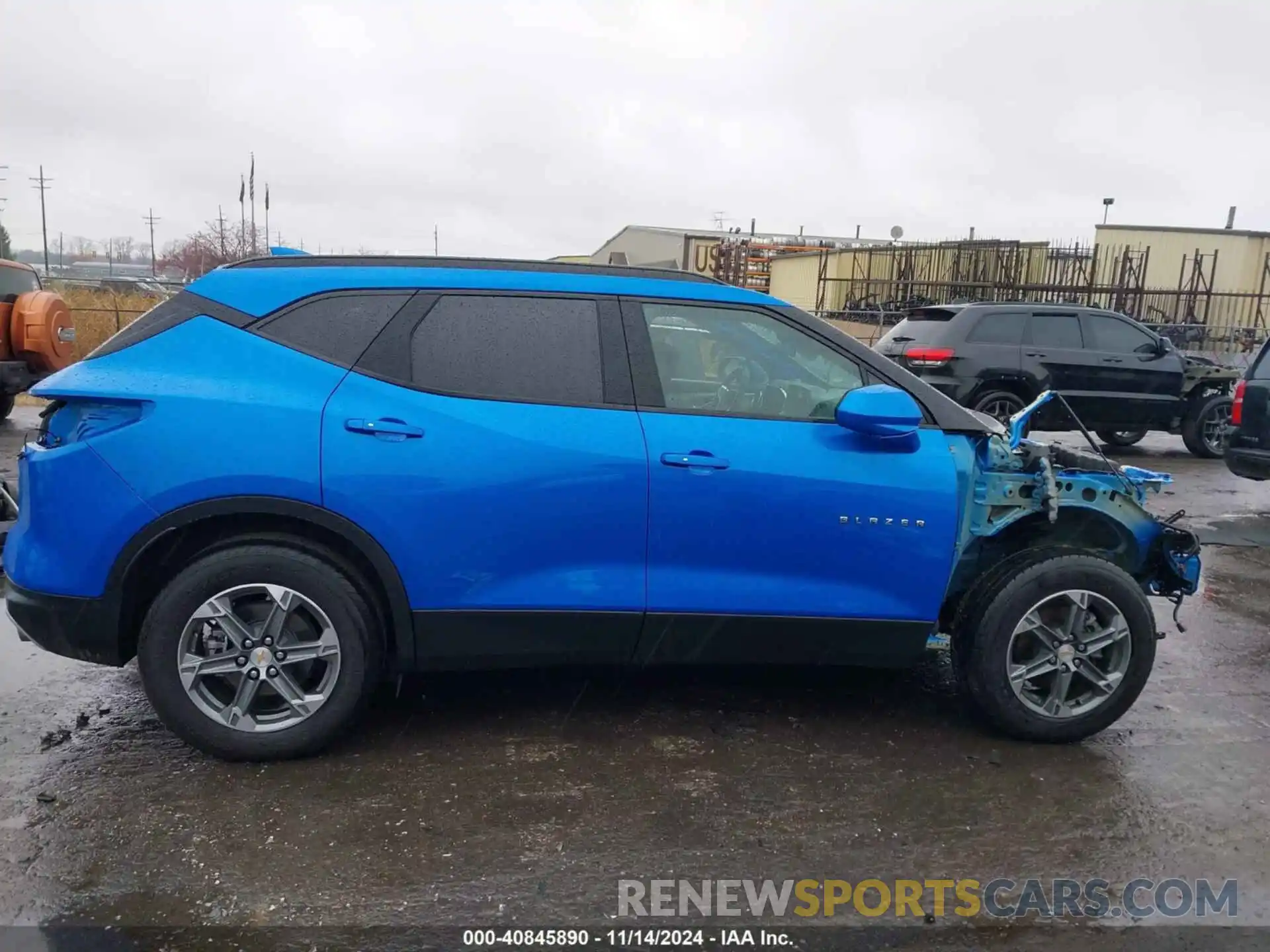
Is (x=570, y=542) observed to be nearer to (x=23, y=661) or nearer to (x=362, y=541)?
(x=362, y=541)

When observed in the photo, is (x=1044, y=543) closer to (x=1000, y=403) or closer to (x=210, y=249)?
(x=1000, y=403)

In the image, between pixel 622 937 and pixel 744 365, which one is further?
pixel 744 365

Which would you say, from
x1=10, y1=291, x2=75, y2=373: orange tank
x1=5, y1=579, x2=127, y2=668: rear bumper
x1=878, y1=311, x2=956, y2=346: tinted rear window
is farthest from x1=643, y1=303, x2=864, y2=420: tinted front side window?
x1=10, y1=291, x2=75, y2=373: orange tank

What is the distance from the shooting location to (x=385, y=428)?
Result: 3305 mm

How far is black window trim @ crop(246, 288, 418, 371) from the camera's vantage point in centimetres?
339

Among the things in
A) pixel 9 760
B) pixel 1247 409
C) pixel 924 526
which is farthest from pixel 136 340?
pixel 1247 409

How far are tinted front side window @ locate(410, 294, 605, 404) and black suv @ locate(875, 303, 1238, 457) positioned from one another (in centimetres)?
759

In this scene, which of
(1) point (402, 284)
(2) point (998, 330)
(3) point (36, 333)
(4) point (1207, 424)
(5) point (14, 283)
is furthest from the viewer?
(4) point (1207, 424)

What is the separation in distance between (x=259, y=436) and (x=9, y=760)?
4.91ft

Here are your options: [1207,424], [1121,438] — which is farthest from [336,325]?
[1121,438]

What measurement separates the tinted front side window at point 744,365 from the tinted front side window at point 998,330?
745 cm

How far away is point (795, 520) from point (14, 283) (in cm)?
1036

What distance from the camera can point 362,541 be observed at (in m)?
3.31

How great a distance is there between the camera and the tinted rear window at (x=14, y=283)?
33.7 ft
